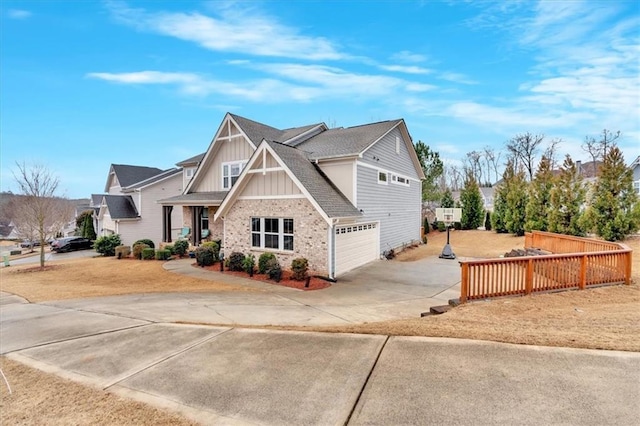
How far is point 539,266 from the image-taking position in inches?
327

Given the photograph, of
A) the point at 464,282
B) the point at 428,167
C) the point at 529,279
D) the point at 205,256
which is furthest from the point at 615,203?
the point at 205,256

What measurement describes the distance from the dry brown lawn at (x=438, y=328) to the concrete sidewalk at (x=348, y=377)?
0.26 m

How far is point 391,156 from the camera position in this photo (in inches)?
718

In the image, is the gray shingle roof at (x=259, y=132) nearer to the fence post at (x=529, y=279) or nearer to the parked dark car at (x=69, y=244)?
the fence post at (x=529, y=279)

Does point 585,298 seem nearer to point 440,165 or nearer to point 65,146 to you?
point 440,165

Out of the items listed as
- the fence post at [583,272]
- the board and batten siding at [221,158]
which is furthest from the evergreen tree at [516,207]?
the board and batten siding at [221,158]

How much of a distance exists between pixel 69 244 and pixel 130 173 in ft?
28.3

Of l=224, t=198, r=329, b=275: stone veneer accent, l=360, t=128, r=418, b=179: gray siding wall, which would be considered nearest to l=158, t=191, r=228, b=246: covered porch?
l=224, t=198, r=329, b=275: stone veneer accent

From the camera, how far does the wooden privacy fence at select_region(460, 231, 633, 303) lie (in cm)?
766

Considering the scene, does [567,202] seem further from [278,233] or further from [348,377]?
[348,377]

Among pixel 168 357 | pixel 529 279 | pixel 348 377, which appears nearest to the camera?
pixel 348 377

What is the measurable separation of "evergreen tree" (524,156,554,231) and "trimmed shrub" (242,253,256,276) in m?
20.3

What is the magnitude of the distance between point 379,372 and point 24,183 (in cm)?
2553

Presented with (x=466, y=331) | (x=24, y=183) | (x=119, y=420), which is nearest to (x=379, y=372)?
(x=466, y=331)
